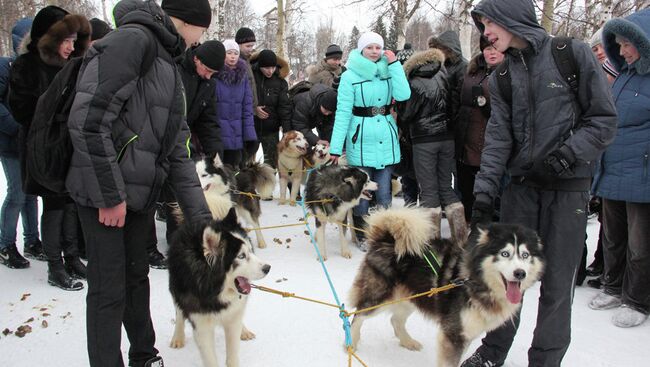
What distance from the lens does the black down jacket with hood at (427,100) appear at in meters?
4.11

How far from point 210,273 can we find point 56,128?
2.93 feet

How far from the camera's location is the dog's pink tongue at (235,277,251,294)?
211cm

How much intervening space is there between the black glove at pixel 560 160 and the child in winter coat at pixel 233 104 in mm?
3725

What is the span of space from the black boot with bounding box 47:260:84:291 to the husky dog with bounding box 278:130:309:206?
126 inches

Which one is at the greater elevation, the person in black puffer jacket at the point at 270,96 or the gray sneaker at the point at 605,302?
the person in black puffer jacket at the point at 270,96

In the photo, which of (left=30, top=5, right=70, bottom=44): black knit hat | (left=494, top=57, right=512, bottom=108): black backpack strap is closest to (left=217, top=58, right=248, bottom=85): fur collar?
(left=30, top=5, right=70, bottom=44): black knit hat

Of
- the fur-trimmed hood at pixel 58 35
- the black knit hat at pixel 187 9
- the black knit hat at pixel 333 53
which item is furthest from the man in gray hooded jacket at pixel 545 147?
the black knit hat at pixel 333 53

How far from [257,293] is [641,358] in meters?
2.59

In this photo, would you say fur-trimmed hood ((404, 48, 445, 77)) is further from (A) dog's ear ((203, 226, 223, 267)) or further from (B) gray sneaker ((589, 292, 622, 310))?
(A) dog's ear ((203, 226, 223, 267))

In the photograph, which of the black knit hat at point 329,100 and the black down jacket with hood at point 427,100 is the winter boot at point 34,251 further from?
the black down jacket with hood at point 427,100

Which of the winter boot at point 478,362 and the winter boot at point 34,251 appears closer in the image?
the winter boot at point 478,362

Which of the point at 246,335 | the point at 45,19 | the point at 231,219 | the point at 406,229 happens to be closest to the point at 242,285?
the point at 231,219

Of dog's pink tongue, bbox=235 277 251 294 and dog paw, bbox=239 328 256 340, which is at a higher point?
dog's pink tongue, bbox=235 277 251 294

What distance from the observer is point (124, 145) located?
5.59 feet
